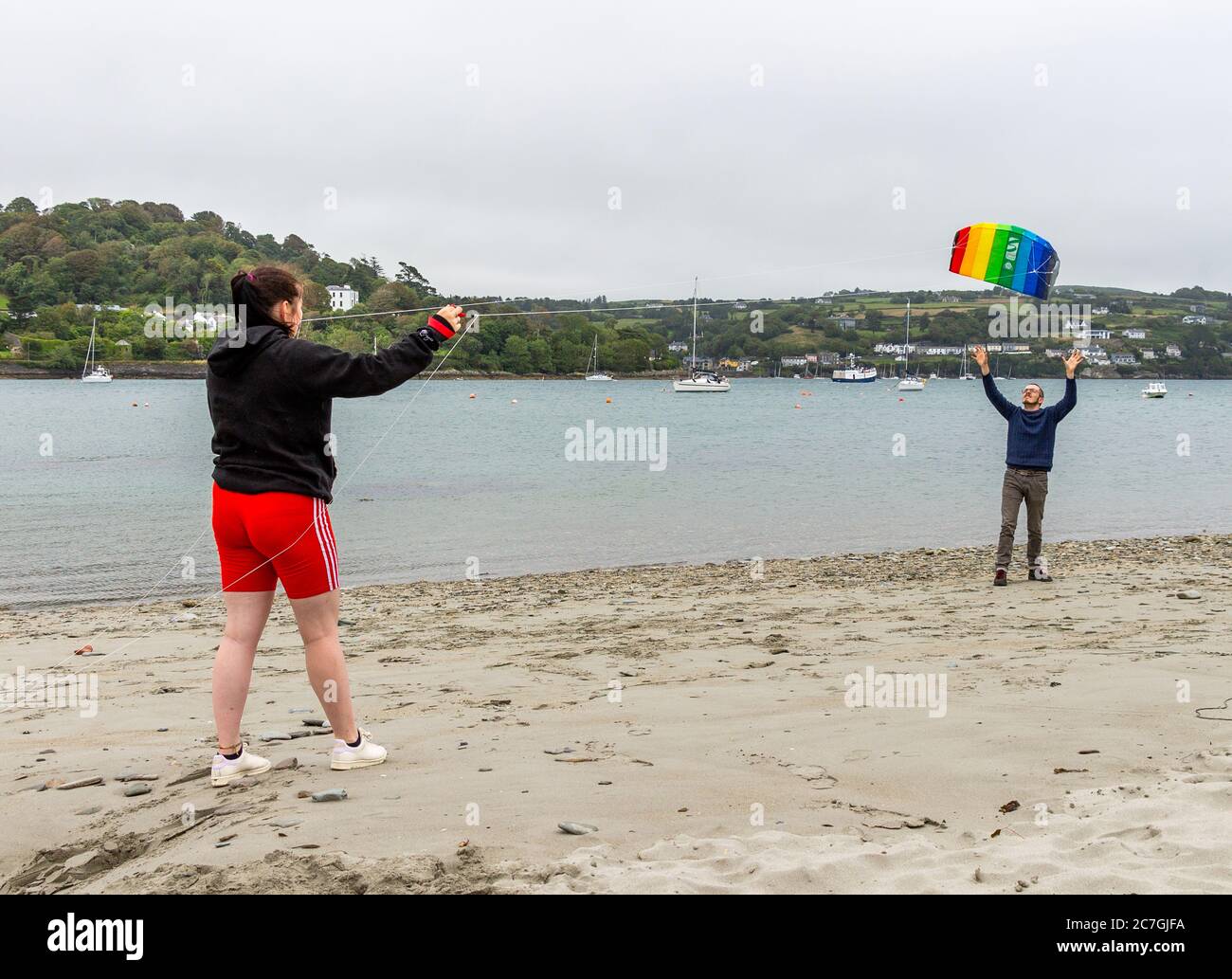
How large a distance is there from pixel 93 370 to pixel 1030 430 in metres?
141

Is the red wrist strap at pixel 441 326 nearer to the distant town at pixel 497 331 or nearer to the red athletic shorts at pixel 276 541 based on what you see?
the red athletic shorts at pixel 276 541

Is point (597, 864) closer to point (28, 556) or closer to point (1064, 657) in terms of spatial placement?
point (1064, 657)

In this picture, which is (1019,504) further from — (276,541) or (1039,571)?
(276,541)

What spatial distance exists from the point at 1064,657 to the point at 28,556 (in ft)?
49.4

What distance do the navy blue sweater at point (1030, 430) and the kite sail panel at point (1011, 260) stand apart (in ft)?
3.28

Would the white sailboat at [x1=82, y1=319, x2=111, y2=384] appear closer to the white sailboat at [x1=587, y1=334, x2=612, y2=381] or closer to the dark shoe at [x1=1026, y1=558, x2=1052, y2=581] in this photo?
the white sailboat at [x1=587, y1=334, x2=612, y2=381]

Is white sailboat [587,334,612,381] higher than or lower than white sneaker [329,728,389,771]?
higher

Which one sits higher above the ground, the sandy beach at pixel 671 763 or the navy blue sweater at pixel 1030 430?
the navy blue sweater at pixel 1030 430

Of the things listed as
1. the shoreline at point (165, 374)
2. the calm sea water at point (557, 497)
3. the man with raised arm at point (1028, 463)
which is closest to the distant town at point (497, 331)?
the shoreline at point (165, 374)

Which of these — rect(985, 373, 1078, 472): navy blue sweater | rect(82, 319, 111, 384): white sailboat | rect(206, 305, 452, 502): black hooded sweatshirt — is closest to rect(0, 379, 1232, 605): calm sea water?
rect(985, 373, 1078, 472): navy blue sweater

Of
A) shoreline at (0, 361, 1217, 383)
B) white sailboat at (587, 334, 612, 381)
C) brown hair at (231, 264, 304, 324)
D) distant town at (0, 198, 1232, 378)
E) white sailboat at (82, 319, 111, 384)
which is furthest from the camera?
white sailboat at (82, 319, 111, 384)

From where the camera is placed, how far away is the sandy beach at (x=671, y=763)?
372 cm

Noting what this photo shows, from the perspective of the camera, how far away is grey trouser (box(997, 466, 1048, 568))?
1151cm

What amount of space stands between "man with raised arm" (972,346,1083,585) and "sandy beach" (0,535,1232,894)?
6.00 feet
